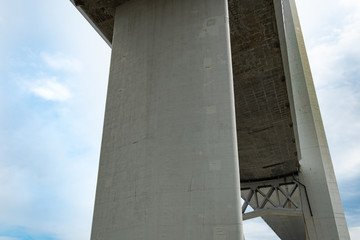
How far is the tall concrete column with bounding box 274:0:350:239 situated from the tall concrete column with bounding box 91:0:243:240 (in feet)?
24.9

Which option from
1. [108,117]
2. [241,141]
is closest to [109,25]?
[108,117]

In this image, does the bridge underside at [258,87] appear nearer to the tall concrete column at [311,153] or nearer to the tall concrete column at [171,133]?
the tall concrete column at [311,153]

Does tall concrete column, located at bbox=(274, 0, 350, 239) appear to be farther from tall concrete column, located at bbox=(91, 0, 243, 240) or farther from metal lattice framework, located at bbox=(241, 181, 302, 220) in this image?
tall concrete column, located at bbox=(91, 0, 243, 240)

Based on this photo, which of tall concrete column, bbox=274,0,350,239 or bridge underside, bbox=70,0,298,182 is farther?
tall concrete column, bbox=274,0,350,239

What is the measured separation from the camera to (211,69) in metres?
7.48

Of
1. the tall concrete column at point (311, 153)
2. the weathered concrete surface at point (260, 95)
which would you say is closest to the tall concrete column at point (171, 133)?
the weathered concrete surface at point (260, 95)

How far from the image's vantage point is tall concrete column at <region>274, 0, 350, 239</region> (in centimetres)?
1462

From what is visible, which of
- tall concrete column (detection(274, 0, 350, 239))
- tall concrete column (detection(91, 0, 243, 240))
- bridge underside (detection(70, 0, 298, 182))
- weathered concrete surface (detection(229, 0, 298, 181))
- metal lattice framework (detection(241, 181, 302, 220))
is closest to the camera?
tall concrete column (detection(91, 0, 243, 240))

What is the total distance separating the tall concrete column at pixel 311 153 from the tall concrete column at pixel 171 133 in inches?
299

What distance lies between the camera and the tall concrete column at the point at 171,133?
628cm

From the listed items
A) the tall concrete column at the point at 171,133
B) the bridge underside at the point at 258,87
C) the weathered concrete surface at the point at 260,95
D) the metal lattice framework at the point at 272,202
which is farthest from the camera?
the metal lattice framework at the point at 272,202

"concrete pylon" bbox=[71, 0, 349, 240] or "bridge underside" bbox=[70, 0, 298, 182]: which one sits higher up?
"bridge underside" bbox=[70, 0, 298, 182]

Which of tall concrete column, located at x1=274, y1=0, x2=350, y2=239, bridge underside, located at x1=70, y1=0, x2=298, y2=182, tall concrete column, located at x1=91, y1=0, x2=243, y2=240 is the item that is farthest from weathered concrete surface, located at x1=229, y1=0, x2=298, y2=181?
tall concrete column, located at x1=91, y1=0, x2=243, y2=240

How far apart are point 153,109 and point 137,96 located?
0.78 m
